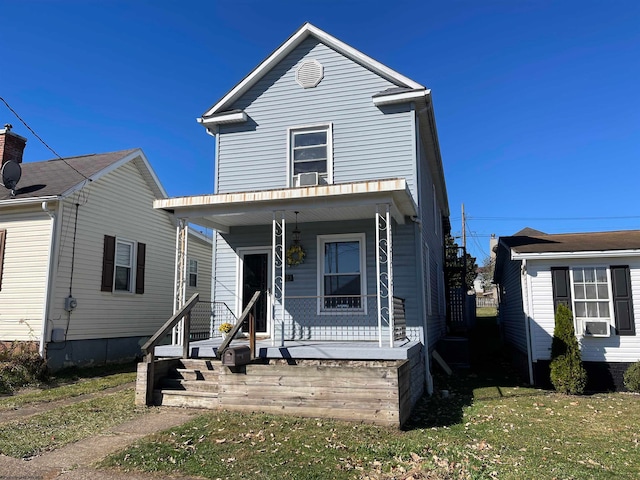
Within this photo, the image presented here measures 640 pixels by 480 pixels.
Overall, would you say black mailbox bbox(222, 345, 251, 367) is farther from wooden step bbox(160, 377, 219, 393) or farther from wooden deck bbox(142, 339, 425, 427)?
wooden step bbox(160, 377, 219, 393)

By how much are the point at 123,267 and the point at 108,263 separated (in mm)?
761

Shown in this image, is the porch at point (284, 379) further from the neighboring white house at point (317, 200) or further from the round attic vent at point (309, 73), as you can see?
the round attic vent at point (309, 73)

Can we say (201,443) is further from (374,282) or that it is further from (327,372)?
(374,282)

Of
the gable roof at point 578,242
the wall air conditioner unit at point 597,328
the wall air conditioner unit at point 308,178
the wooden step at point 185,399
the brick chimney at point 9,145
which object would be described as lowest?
the wooden step at point 185,399

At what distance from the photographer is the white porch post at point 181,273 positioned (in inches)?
362

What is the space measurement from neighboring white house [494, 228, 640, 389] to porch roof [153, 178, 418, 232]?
3.61 meters

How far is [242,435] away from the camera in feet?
19.4

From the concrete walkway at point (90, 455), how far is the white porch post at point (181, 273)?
7.40ft

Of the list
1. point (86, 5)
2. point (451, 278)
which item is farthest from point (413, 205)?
point (451, 278)

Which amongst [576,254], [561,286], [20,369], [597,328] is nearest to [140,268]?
[20,369]

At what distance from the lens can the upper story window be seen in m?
10.6

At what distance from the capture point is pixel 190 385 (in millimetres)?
7848

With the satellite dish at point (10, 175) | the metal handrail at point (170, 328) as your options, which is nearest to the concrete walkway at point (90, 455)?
the metal handrail at point (170, 328)

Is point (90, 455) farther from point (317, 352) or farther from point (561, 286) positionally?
point (561, 286)
